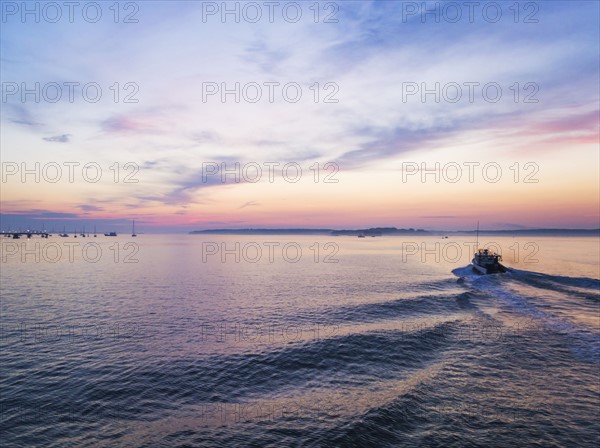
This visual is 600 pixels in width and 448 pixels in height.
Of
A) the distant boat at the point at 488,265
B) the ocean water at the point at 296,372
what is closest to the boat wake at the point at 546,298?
the ocean water at the point at 296,372

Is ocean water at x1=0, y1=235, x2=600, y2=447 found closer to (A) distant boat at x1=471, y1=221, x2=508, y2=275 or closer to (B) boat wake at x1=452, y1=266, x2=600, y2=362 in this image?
(B) boat wake at x1=452, y1=266, x2=600, y2=362

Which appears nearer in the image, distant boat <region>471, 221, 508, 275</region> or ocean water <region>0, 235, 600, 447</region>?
ocean water <region>0, 235, 600, 447</region>

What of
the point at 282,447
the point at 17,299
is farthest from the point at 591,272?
the point at 17,299

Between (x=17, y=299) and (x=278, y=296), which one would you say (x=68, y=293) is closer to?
(x=17, y=299)

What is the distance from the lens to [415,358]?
24625 millimetres

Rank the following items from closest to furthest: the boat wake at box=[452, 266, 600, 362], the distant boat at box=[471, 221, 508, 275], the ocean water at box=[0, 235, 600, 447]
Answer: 1. the ocean water at box=[0, 235, 600, 447]
2. the boat wake at box=[452, 266, 600, 362]
3. the distant boat at box=[471, 221, 508, 275]

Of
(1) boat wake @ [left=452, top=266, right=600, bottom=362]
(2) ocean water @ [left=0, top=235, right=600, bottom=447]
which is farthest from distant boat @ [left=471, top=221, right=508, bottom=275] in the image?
(2) ocean water @ [left=0, top=235, right=600, bottom=447]

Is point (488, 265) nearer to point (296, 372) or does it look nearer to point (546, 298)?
point (546, 298)

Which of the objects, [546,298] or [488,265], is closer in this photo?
[546,298]

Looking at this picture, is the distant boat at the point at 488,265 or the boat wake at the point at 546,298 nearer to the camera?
the boat wake at the point at 546,298

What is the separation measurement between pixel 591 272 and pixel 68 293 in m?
99.6

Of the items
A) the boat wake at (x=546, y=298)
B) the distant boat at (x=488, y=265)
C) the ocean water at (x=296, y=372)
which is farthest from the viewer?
the distant boat at (x=488, y=265)

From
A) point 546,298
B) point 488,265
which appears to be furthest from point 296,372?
point 488,265

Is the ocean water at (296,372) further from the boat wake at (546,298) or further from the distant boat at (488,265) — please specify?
the distant boat at (488,265)
